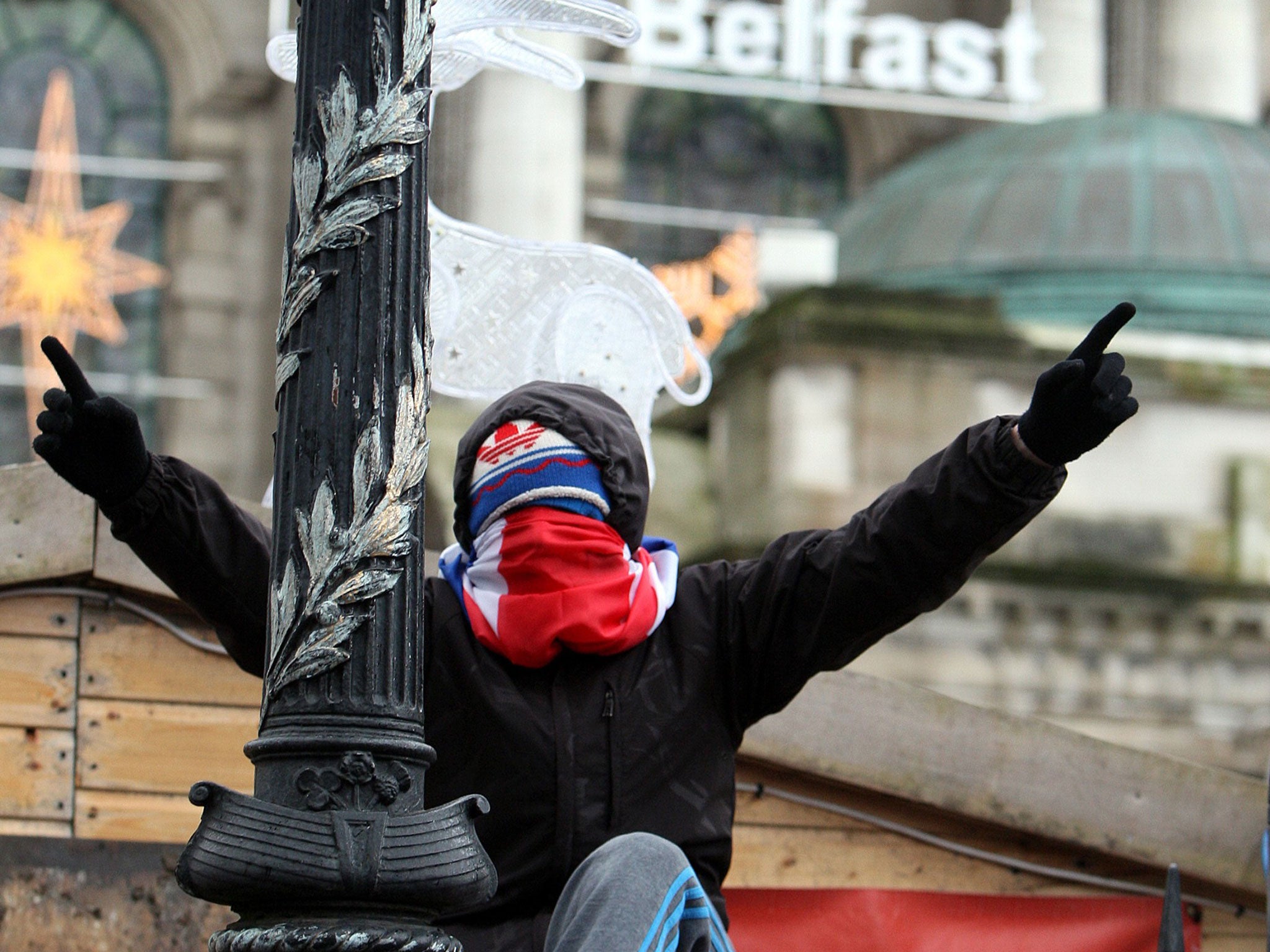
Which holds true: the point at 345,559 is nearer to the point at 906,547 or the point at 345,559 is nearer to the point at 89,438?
the point at 89,438

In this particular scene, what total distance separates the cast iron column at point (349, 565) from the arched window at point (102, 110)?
62.9 ft

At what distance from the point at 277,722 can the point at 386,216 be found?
0.75 meters

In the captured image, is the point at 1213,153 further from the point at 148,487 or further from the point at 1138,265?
the point at 148,487

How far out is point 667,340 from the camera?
5711 millimetres

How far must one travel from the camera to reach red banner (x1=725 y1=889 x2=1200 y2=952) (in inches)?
221

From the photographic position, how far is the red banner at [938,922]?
560 cm

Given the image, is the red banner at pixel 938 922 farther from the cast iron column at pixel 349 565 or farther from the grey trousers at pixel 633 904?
the cast iron column at pixel 349 565

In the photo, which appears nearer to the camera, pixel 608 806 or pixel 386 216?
pixel 386 216

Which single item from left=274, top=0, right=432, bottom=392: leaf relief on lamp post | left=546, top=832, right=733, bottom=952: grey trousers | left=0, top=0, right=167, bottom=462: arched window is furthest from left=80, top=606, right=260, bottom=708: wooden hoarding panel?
left=0, top=0, right=167, bottom=462: arched window

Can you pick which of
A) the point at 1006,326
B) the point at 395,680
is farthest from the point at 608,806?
the point at 1006,326

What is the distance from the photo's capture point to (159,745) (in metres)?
5.51

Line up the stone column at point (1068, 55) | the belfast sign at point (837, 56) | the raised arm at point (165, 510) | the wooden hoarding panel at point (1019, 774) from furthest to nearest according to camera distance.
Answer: the stone column at point (1068, 55)
the belfast sign at point (837, 56)
the wooden hoarding panel at point (1019, 774)
the raised arm at point (165, 510)

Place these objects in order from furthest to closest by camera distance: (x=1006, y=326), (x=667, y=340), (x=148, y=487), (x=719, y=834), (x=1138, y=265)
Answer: (x=1138, y=265) < (x=1006, y=326) < (x=667, y=340) < (x=719, y=834) < (x=148, y=487)

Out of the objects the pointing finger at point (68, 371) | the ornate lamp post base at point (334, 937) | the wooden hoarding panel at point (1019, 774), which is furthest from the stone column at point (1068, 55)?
the ornate lamp post base at point (334, 937)
